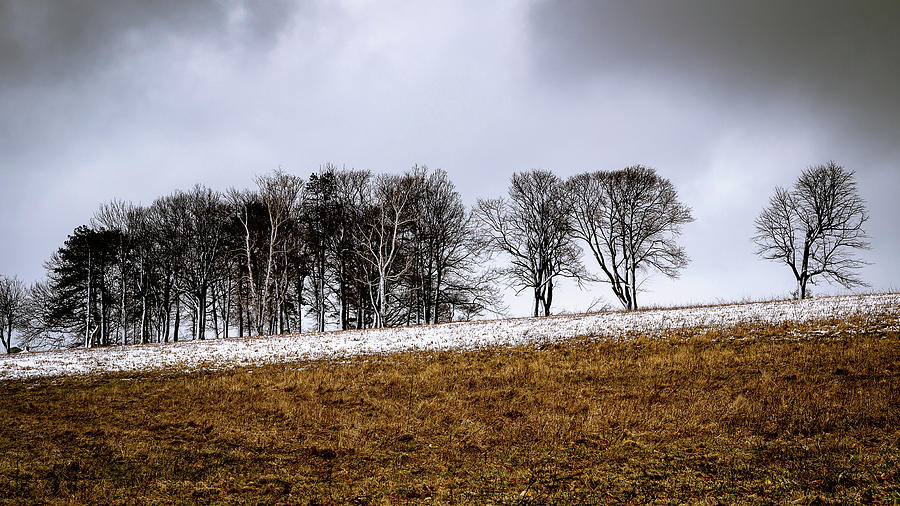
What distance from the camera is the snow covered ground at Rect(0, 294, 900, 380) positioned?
1892 centimetres

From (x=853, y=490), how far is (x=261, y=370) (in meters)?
17.2

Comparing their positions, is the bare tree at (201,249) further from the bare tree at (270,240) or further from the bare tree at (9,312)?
the bare tree at (9,312)

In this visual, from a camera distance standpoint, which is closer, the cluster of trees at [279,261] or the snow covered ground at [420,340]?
the snow covered ground at [420,340]

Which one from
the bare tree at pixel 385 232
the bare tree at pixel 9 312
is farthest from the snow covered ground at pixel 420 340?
the bare tree at pixel 9 312

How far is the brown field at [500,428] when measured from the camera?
6781 mm

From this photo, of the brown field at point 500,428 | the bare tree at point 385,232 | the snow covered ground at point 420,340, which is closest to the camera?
the brown field at point 500,428

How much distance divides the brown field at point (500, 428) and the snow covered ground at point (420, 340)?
206 cm

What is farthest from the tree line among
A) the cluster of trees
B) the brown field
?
the brown field

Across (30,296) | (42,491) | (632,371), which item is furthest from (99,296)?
(632,371)

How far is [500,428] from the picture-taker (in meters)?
10.5

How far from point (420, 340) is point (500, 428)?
11633 millimetres

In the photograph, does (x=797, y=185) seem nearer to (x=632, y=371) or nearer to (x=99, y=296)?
(x=632, y=371)

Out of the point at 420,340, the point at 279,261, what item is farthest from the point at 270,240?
the point at 420,340

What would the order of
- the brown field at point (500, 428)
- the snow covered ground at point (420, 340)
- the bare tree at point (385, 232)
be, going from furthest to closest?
the bare tree at point (385, 232) → the snow covered ground at point (420, 340) → the brown field at point (500, 428)
